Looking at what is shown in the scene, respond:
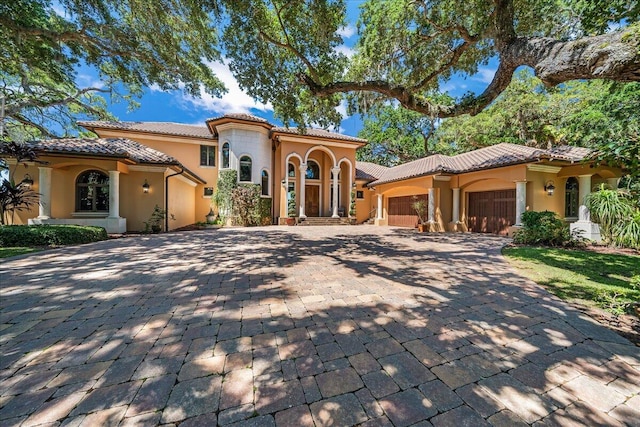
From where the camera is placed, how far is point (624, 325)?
115 inches

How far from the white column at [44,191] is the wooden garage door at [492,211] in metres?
20.2

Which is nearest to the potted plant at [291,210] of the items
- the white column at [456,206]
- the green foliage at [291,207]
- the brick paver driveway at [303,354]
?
the green foliage at [291,207]

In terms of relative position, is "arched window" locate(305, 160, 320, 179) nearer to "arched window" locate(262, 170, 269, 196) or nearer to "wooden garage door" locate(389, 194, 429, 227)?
"arched window" locate(262, 170, 269, 196)

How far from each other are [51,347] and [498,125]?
2415 cm

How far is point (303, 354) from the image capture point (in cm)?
230

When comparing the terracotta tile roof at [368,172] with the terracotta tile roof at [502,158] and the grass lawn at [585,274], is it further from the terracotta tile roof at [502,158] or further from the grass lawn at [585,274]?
the grass lawn at [585,274]

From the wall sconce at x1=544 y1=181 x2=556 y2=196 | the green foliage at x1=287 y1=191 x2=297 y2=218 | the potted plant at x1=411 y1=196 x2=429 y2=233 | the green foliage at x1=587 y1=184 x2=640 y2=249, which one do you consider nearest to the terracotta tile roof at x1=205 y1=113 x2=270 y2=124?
the green foliage at x1=287 y1=191 x2=297 y2=218

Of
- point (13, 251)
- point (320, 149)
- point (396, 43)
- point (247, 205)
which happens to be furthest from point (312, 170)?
point (13, 251)

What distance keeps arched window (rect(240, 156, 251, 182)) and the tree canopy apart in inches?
227

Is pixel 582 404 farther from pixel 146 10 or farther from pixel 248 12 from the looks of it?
pixel 146 10

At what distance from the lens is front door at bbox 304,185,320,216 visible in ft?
64.7

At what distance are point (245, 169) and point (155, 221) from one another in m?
6.52

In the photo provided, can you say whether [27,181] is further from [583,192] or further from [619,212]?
[583,192]

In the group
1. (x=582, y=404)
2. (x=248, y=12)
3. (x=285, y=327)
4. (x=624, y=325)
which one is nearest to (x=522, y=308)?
(x=624, y=325)
